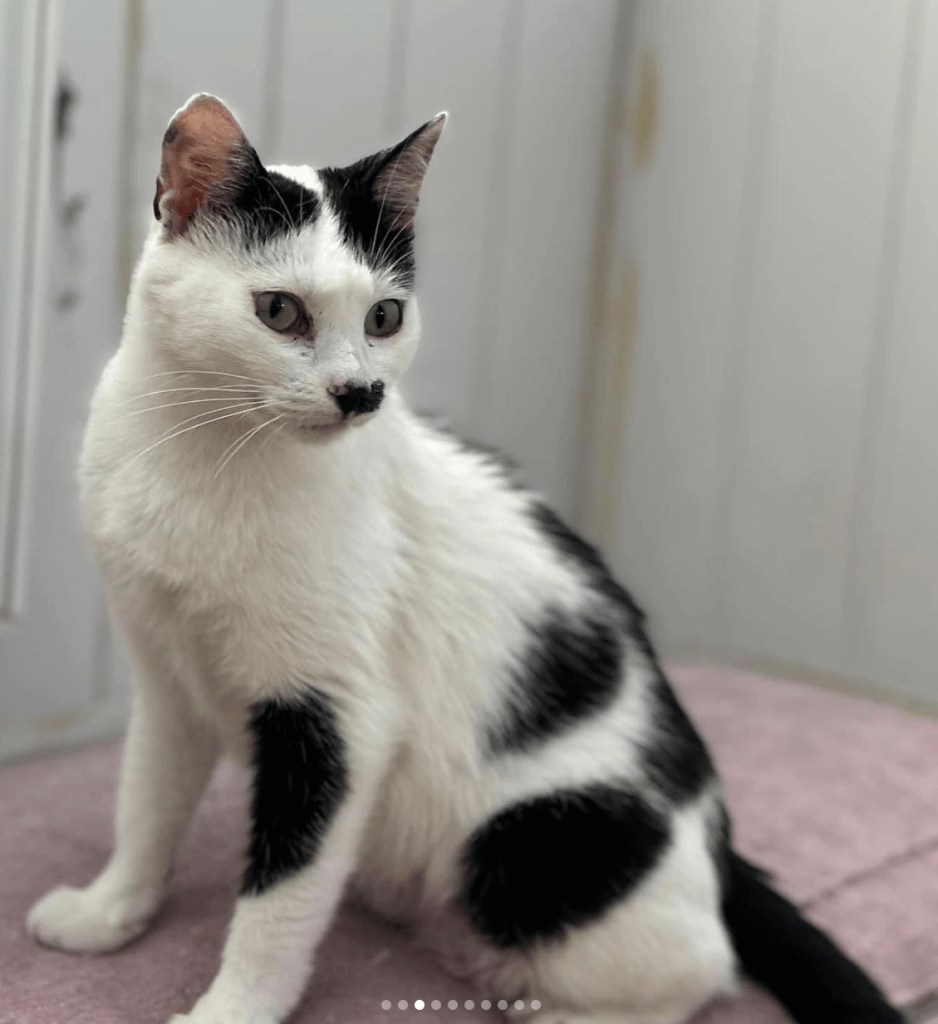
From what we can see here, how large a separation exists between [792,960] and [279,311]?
70 centimetres

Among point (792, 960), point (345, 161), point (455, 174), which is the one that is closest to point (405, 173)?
point (792, 960)

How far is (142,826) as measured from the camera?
1051mm

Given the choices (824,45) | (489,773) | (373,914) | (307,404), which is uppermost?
(824,45)

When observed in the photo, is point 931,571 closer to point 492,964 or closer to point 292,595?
point 492,964

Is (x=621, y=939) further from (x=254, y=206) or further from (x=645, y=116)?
(x=645, y=116)

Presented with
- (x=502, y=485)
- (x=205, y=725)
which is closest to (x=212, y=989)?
(x=205, y=725)

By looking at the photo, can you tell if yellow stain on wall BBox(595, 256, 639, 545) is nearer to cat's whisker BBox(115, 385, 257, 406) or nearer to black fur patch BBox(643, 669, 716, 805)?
black fur patch BBox(643, 669, 716, 805)

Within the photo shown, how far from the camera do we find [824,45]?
182 cm

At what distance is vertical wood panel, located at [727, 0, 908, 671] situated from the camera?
1791 millimetres

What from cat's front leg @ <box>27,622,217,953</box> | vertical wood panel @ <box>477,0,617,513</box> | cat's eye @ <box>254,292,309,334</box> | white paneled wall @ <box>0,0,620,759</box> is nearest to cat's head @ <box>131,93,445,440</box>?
cat's eye @ <box>254,292,309,334</box>

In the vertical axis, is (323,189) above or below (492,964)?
above

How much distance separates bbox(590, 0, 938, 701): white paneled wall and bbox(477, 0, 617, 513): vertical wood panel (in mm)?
74

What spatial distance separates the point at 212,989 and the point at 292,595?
32 centimetres

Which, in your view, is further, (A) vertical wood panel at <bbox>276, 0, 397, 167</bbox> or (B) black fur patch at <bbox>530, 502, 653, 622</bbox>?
(A) vertical wood panel at <bbox>276, 0, 397, 167</bbox>
